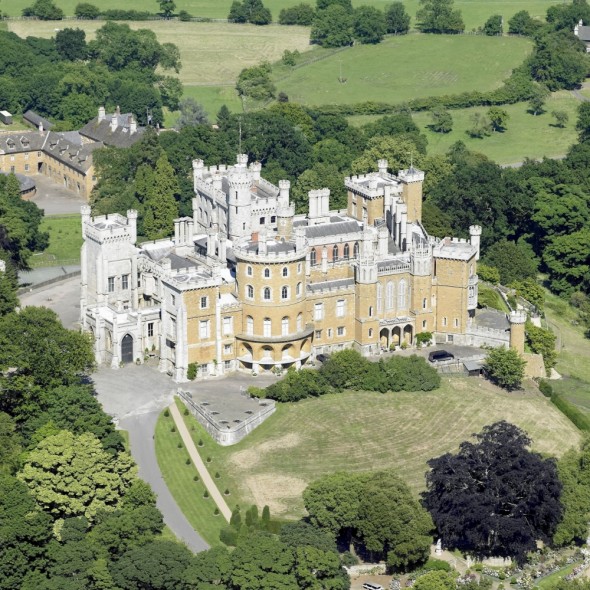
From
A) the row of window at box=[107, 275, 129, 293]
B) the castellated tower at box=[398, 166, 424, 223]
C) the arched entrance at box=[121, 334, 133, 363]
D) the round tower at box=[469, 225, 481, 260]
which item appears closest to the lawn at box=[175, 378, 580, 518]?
the arched entrance at box=[121, 334, 133, 363]

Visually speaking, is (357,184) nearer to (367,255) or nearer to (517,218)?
(367,255)

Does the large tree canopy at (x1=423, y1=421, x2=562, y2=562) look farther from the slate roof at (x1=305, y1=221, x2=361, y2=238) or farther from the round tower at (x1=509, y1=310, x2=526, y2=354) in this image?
the slate roof at (x1=305, y1=221, x2=361, y2=238)

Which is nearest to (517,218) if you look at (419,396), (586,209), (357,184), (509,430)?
(586,209)

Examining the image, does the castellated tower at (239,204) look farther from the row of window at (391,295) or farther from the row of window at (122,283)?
the row of window at (391,295)

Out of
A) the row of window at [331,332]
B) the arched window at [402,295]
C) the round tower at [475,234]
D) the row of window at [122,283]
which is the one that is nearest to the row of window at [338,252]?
the arched window at [402,295]

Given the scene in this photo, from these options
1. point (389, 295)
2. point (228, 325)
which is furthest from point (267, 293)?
point (389, 295)
